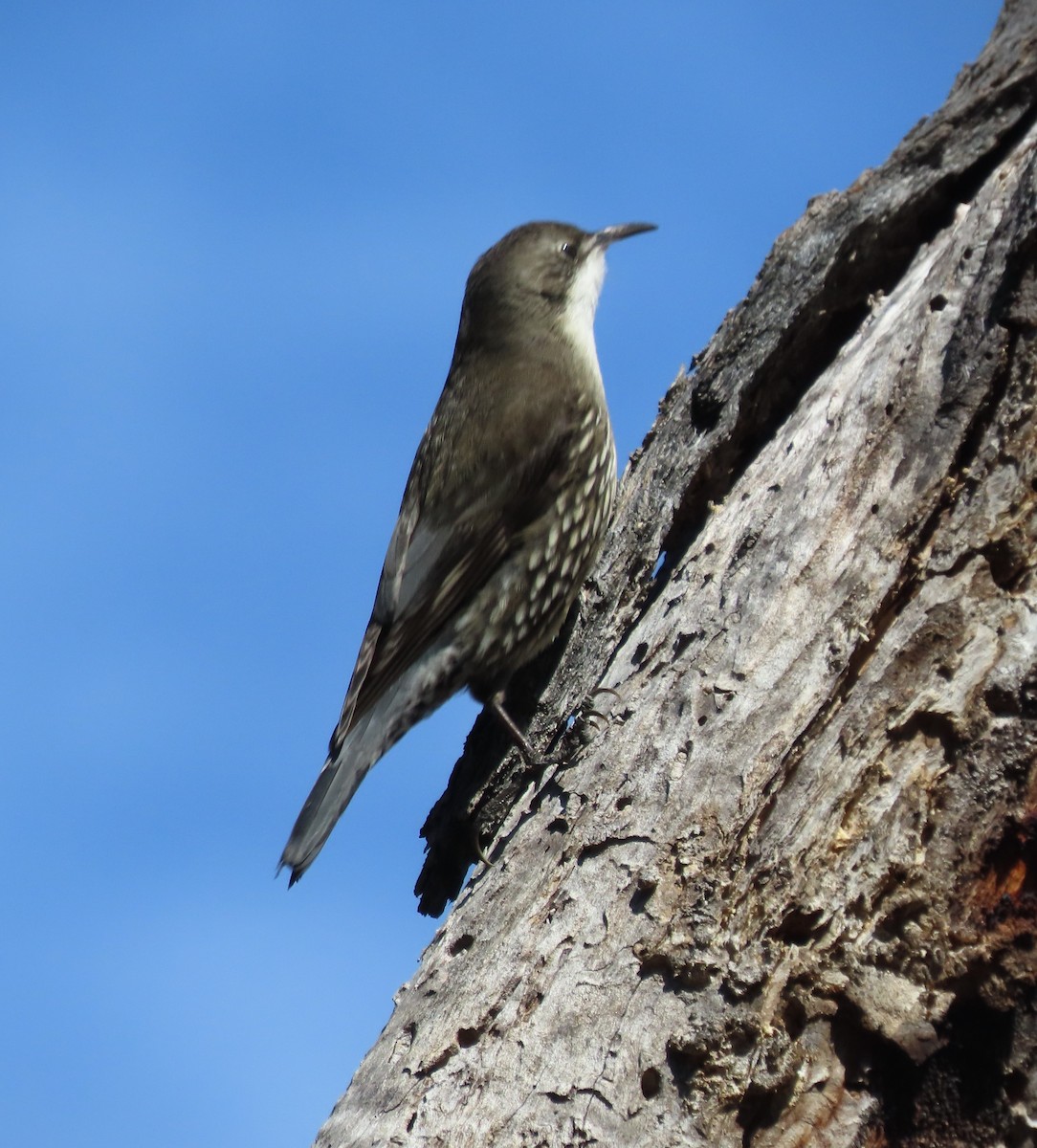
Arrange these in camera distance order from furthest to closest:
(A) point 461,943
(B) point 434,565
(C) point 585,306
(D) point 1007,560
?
(C) point 585,306
(B) point 434,565
(A) point 461,943
(D) point 1007,560

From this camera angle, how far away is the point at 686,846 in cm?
290

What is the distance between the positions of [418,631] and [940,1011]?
2.12 m

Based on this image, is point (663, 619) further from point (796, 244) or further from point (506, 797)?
point (796, 244)

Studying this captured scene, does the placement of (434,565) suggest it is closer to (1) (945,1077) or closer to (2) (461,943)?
(2) (461,943)

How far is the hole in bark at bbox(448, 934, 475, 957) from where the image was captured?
10.2ft

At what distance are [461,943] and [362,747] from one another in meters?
1.19

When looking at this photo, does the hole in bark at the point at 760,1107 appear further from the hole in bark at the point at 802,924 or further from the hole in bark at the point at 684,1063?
the hole in bark at the point at 802,924

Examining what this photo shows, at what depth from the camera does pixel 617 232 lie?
5.64 meters

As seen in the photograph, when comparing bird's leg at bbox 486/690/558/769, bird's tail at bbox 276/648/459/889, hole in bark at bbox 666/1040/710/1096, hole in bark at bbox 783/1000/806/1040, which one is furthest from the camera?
bird's tail at bbox 276/648/459/889

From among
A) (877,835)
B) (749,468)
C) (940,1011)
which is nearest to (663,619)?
(749,468)

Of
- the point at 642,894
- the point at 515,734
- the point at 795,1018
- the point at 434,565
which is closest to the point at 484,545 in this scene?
the point at 434,565

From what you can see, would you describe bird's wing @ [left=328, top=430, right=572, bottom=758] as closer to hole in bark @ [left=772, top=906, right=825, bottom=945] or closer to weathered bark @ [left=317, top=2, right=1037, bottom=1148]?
weathered bark @ [left=317, top=2, right=1037, bottom=1148]

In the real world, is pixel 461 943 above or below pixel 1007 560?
above

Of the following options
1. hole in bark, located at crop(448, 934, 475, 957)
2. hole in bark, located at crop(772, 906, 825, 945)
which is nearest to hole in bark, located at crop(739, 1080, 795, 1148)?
hole in bark, located at crop(772, 906, 825, 945)
